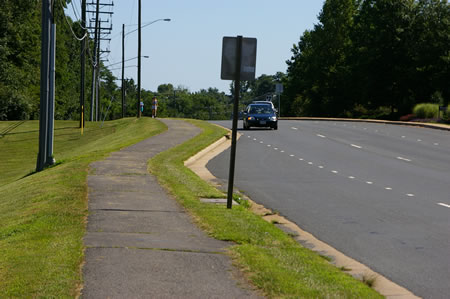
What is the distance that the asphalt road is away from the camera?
9.05 m

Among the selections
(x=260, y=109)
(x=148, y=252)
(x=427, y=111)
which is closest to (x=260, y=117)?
(x=260, y=109)

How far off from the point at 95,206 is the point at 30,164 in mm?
20144

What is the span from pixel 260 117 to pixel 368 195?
90.0 ft

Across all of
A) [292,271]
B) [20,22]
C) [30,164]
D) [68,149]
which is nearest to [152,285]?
[292,271]

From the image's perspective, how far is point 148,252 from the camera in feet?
26.4

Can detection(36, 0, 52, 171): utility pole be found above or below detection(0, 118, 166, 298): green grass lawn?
above

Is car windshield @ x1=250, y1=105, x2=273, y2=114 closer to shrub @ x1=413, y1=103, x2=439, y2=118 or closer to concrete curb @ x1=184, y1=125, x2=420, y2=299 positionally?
shrub @ x1=413, y1=103, x2=439, y2=118

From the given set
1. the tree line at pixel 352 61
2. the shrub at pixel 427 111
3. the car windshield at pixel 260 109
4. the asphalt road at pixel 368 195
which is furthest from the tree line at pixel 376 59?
the asphalt road at pixel 368 195

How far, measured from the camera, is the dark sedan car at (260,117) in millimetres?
42188

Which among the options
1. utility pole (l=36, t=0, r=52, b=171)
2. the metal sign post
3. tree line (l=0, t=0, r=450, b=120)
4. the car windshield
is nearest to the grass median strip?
the metal sign post

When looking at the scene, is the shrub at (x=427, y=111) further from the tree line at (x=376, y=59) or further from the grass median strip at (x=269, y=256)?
the grass median strip at (x=269, y=256)

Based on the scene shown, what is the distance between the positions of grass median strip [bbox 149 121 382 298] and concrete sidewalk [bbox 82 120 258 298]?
0.21 m

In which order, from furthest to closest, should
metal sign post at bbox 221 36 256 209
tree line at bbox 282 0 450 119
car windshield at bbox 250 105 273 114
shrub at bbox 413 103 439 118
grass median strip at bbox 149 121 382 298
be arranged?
1. tree line at bbox 282 0 450 119
2. shrub at bbox 413 103 439 118
3. car windshield at bbox 250 105 273 114
4. metal sign post at bbox 221 36 256 209
5. grass median strip at bbox 149 121 382 298

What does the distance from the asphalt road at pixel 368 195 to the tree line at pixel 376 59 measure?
110ft
